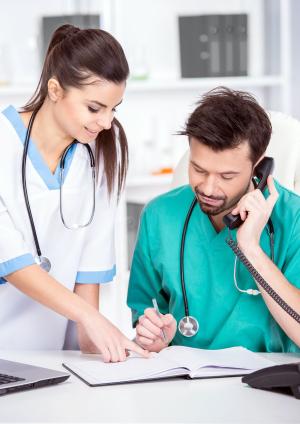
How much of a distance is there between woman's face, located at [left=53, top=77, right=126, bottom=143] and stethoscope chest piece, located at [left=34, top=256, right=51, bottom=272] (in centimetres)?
30

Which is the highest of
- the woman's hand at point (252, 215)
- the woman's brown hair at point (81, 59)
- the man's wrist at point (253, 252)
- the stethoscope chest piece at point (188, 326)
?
the woman's brown hair at point (81, 59)

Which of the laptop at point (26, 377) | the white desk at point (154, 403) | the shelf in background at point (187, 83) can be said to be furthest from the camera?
the shelf in background at point (187, 83)

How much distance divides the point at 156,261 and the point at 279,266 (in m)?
0.30

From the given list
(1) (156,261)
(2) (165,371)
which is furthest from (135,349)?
(1) (156,261)

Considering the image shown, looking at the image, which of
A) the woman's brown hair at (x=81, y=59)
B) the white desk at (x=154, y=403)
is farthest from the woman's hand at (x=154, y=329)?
the woman's brown hair at (x=81, y=59)

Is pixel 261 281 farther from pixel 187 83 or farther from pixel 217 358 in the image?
pixel 187 83

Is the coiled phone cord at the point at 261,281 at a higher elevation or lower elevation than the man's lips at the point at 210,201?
lower

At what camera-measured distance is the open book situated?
146 centimetres

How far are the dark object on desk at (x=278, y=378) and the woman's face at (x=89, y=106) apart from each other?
68 centimetres

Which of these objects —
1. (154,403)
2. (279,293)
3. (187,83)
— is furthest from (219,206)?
(187,83)

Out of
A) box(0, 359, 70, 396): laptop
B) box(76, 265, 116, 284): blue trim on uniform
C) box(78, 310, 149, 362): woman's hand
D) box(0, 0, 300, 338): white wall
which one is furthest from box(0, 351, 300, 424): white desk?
box(0, 0, 300, 338): white wall

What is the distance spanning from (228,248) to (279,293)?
227 mm

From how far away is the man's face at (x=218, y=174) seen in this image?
1717mm

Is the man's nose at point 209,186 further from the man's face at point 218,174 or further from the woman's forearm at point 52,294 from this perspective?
the woman's forearm at point 52,294
